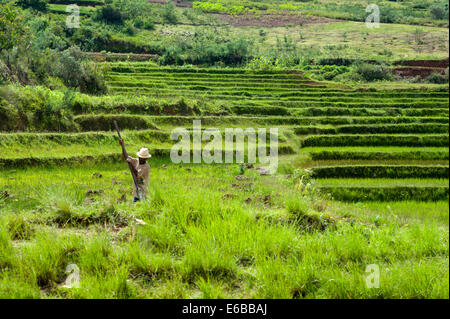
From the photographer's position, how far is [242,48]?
156 ft

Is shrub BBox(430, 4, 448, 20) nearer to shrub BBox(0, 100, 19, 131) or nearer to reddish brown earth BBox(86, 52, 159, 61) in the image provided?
shrub BBox(0, 100, 19, 131)

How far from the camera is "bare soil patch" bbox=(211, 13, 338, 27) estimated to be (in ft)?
196

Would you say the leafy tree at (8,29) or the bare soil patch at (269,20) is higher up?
the bare soil patch at (269,20)

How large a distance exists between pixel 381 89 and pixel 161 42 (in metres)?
26.4

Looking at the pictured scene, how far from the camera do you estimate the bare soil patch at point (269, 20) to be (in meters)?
59.8

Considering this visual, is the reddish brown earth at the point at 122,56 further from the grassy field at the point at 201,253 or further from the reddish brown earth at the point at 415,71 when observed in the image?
the grassy field at the point at 201,253

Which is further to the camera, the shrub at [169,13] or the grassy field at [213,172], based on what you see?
the shrub at [169,13]

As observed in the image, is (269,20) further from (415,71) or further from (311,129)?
(311,129)

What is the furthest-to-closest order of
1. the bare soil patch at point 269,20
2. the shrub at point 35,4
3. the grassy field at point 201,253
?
the bare soil patch at point 269,20, the shrub at point 35,4, the grassy field at point 201,253

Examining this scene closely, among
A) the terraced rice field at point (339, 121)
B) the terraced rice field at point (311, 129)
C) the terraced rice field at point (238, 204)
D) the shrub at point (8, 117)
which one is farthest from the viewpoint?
the terraced rice field at point (339, 121)

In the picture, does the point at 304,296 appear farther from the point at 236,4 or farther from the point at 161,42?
the point at 236,4

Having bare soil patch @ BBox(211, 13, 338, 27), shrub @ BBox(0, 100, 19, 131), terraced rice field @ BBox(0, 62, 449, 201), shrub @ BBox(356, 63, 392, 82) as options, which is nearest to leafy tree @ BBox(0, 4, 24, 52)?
terraced rice field @ BBox(0, 62, 449, 201)

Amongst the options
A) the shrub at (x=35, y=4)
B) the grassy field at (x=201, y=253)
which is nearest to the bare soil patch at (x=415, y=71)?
the shrub at (x=35, y=4)

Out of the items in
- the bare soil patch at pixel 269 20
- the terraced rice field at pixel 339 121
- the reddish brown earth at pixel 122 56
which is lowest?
the terraced rice field at pixel 339 121
